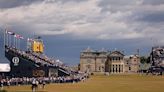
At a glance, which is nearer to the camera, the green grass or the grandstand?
the green grass

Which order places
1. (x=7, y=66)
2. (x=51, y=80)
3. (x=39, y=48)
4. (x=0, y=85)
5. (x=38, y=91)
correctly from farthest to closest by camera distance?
(x=39, y=48) → (x=7, y=66) → (x=51, y=80) → (x=0, y=85) → (x=38, y=91)

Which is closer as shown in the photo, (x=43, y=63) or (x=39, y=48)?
(x=43, y=63)

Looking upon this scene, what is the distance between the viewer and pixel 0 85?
78125mm

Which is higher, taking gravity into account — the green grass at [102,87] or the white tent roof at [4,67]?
the white tent roof at [4,67]

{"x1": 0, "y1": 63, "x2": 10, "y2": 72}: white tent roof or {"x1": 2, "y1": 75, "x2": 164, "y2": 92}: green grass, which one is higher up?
{"x1": 0, "y1": 63, "x2": 10, "y2": 72}: white tent roof

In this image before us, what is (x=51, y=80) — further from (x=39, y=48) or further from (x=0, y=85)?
(x=39, y=48)

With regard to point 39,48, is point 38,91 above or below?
below

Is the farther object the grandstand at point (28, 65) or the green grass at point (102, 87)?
the grandstand at point (28, 65)

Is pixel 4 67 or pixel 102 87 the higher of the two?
pixel 4 67

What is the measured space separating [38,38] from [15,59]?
115 feet

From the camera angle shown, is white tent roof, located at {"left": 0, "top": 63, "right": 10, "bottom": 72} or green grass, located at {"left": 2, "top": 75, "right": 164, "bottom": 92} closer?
green grass, located at {"left": 2, "top": 75, "right": 164, "bottom": 92}

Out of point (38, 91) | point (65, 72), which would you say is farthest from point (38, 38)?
point (38, 91)

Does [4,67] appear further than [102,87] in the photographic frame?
Yes

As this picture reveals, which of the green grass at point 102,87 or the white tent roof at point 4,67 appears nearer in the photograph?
the green grass at point 102,87
